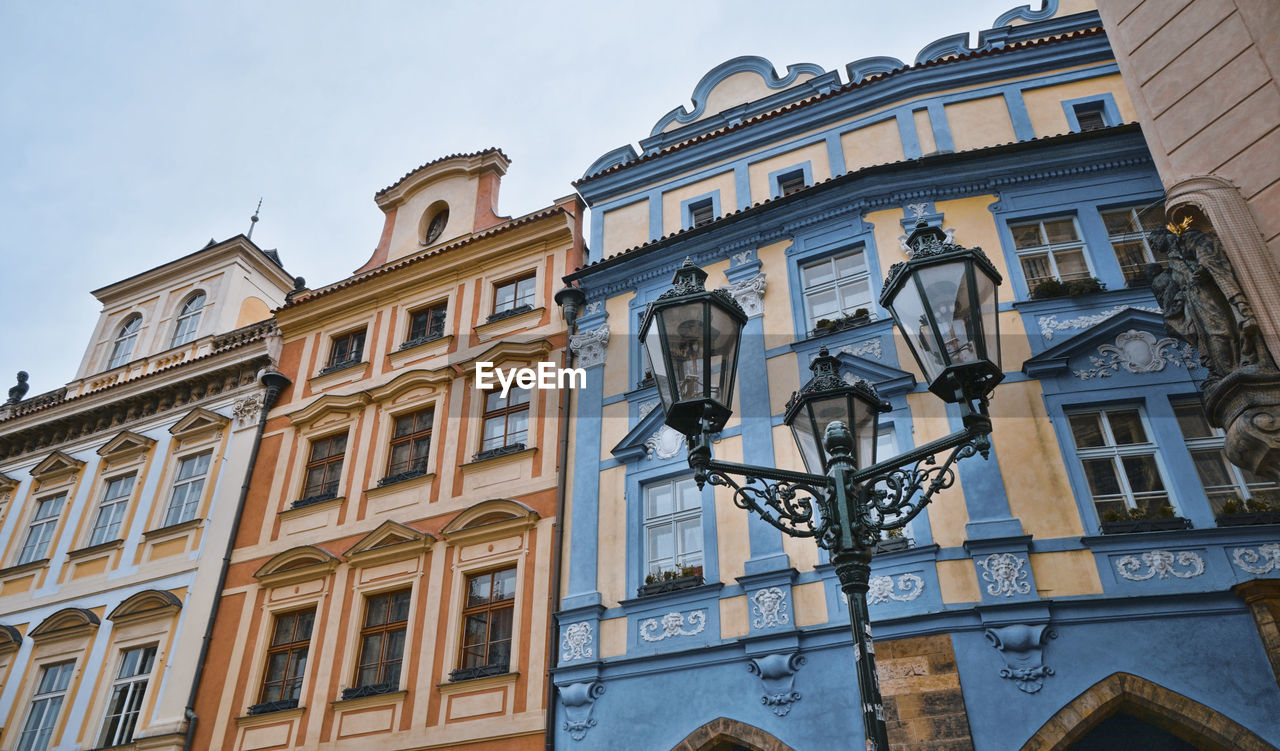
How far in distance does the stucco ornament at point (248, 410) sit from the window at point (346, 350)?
1590 mm

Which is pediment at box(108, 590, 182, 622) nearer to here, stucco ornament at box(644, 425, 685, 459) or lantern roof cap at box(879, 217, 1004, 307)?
stucco ornament at box(644, 425, 685, 459)

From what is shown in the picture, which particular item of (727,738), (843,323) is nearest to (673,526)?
(727,738)

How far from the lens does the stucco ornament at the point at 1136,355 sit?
11.6 m

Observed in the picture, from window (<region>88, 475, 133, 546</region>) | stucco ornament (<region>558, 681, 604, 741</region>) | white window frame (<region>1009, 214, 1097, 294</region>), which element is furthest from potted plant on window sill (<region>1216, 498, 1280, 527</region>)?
window (<region>88, 475, 133, 546</region>)

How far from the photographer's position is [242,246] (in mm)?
22938

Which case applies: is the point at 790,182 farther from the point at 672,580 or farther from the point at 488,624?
the point at 488,624

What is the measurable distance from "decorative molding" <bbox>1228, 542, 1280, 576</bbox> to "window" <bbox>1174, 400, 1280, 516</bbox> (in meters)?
0.55

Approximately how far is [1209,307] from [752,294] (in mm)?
7861

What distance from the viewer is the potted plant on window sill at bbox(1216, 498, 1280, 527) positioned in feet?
33.2

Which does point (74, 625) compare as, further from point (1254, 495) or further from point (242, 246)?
point (1254, 495)

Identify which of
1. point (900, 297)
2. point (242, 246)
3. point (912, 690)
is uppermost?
point (242, 246)

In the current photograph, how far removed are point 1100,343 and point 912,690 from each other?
16.7ft

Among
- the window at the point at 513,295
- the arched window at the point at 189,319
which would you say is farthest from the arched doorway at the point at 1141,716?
the arched window at the point at 189,319

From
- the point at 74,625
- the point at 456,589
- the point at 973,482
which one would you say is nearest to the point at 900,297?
the point at 973,482
